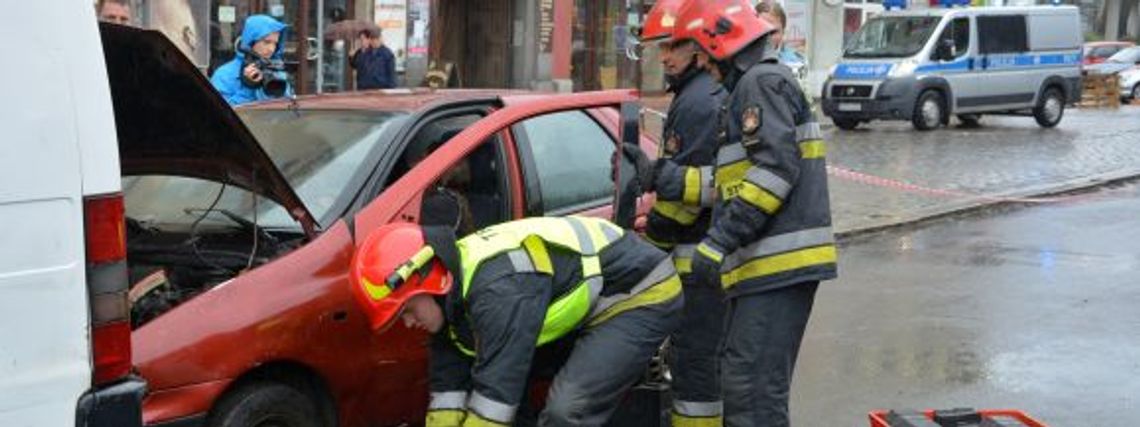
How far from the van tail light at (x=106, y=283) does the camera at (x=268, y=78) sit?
4345mm

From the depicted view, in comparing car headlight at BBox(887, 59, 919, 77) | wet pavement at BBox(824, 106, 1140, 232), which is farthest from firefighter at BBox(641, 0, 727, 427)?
car headlight at BBox(887, 59, 919, 77)

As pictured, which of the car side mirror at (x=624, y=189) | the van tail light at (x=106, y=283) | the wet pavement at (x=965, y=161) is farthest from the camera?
the wet pavement at (x=965, y=161)

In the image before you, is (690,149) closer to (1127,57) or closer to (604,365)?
(604,365)

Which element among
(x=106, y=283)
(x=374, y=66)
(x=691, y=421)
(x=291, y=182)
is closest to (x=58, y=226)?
(x=106, y=283)

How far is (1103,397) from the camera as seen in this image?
6.08m

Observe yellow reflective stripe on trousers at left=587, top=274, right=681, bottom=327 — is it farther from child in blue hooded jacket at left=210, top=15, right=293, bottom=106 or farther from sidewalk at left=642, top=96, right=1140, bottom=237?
sidewalk at left=642, top=96, right=1140, bottom=237

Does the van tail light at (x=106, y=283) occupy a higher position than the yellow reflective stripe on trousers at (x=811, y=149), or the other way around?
the yellow reflective stripe on trousers at (x=811, y=149)

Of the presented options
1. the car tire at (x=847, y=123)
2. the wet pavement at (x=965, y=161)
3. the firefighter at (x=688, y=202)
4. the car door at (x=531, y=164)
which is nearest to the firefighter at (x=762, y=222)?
the firefighter at (x=688, y=202)

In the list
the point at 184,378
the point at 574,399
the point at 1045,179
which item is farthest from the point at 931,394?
the point at 1045,179

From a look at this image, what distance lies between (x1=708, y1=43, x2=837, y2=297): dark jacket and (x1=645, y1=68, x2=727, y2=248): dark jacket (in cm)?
54

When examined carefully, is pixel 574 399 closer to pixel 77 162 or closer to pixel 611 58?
pixel 77 162

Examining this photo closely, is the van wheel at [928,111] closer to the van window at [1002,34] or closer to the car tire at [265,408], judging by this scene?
the van window at [1002,34]

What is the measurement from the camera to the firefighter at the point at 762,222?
4.18 metres

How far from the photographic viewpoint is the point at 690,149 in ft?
16.6
